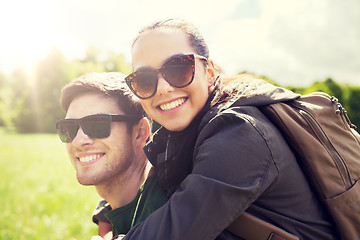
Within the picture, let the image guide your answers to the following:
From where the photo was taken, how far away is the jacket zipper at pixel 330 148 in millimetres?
1633

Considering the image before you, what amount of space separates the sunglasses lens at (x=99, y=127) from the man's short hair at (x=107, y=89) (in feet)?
0.71

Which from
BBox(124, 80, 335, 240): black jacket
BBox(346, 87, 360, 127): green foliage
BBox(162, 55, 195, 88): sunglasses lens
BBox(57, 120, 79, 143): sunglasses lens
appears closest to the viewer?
BBox(124, 80, 335, 240): black jacket

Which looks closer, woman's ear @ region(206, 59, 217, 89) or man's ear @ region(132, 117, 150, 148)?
woman's ear @ region(206, 59, 217, 89)

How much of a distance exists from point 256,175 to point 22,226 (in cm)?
549

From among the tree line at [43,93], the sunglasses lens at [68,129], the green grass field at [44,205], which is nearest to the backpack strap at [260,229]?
the sunglasses lens at [68,129]

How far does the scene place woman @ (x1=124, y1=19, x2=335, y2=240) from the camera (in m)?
1.42

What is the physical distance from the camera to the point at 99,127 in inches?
102

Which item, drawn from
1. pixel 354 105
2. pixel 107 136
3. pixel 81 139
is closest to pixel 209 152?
pixel 107 136

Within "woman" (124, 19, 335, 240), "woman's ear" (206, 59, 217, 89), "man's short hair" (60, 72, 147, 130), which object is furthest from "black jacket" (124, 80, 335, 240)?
"man's short hair" (60, 72, 147, 130)

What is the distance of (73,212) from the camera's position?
6238 millimetres

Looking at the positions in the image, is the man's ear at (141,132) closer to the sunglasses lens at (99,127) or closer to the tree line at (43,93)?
the sunglasses lens at (99,127)

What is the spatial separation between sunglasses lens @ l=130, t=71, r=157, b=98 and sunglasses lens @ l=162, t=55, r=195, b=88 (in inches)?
3.9

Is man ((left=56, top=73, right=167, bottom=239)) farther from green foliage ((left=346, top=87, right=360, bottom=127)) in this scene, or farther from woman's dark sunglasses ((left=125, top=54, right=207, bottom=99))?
green foliage ((left=346, top=87, right=360, bottom=127))

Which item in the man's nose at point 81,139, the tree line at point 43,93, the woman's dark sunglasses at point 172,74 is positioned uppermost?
the woman's dark sunglasses at point 172,74
